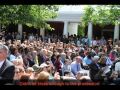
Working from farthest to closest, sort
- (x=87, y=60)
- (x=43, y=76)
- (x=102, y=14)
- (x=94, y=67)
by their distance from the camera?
1. (x=102, y=14)
2. (x=87, y=60)
3. (x=94, y=67)
4. (x=43, y=76)

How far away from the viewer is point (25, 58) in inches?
271

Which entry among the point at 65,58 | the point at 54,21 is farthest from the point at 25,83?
the point at 65,58

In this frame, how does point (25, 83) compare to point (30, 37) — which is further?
point (30, 37)

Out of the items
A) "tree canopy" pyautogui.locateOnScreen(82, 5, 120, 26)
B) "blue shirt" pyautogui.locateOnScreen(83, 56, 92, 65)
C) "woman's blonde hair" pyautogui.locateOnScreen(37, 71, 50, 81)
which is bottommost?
"woman's blonde hair" pyautogui.locateOnScreen(37, 71, 50, 81)

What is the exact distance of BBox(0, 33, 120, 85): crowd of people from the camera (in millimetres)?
5953

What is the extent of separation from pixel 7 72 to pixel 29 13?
1.77m

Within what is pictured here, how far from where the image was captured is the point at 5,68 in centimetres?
600

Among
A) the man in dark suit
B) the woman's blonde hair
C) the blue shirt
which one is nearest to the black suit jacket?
the man in dark suit

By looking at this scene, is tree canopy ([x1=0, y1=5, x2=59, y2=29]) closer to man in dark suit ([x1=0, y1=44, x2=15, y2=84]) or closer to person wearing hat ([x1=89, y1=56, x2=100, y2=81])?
man in dark suit ([x1=0, y1=44, x2=15, y2=84])

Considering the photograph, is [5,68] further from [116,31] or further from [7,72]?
[116,31]

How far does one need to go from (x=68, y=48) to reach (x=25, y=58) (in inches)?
27.8

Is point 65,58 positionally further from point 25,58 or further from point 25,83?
point 25,83

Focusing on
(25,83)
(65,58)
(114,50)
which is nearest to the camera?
(25,83)

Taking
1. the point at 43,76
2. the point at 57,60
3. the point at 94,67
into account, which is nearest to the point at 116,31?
the point at 94,67
